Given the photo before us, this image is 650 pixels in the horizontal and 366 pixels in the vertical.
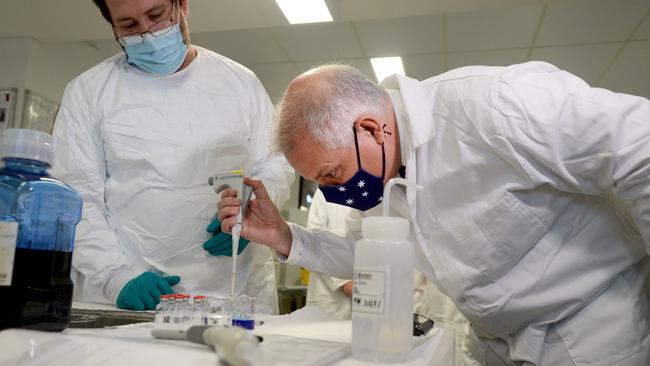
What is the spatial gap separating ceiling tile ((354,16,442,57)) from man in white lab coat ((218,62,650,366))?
2676 mm

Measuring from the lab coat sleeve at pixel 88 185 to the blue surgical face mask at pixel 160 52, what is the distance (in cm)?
19

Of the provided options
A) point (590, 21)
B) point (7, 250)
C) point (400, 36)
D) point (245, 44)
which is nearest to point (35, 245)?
point (7, 250)

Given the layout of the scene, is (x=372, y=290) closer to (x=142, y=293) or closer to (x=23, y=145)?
(x=23, y=145)

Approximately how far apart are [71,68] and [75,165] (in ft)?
11.2

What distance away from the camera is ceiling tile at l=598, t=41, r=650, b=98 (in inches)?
151

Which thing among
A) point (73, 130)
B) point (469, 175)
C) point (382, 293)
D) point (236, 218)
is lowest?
point (382, 293)

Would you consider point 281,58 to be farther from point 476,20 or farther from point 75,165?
point 75,165

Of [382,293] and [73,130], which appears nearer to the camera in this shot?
[382,293]

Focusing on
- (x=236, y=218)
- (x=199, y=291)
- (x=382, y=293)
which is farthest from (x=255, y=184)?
(x=382, y=293)

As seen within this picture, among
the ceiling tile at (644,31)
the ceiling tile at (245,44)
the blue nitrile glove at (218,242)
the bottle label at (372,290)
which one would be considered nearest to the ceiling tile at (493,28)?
the ceiling tile at (644,31)

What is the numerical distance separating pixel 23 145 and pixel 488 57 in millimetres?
3943

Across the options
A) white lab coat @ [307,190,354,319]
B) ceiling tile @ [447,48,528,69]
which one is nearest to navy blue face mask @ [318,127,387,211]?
white lab coat @ [307,190,354,319]

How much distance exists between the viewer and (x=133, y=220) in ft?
4.65

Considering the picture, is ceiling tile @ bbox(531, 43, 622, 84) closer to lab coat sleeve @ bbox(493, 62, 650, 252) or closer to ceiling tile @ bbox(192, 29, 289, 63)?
ceiling tile @ bbox(192, 29, 289, 63)
